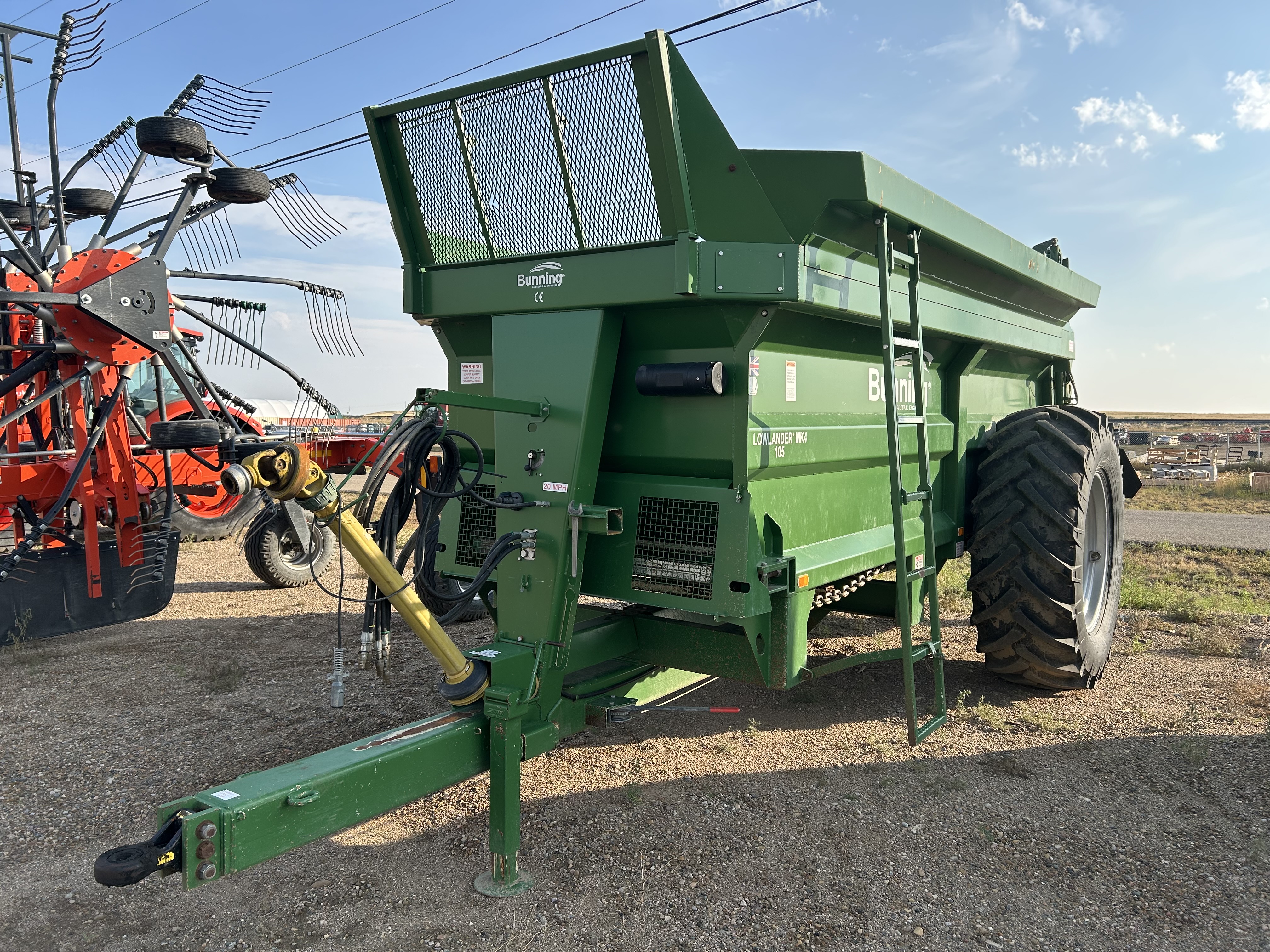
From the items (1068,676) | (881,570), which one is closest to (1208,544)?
(1068,676)

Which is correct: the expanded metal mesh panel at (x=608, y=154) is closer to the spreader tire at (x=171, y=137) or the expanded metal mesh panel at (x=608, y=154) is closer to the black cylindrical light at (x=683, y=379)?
the black cylindrical light at (x=683, y=379)

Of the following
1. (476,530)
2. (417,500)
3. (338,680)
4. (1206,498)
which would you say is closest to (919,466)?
(476,530)

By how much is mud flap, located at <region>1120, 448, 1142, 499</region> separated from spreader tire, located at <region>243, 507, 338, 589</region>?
6.40m

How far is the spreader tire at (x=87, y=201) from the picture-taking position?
711 cm

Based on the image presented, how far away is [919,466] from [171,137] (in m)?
4.64

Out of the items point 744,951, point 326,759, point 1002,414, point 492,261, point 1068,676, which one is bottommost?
point 744,951

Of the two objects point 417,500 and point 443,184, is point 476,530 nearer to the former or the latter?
point 417,500

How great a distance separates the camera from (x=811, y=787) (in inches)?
151

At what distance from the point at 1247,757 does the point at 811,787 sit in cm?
214

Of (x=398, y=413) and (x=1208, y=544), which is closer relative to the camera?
(x=398, y=413)

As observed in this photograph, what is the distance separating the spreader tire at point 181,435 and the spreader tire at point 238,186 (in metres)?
3.10

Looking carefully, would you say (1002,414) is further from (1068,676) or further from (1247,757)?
(1247,757)

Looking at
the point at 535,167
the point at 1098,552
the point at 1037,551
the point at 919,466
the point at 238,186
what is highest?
the point at 238,186

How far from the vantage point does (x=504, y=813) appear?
3.01 m
